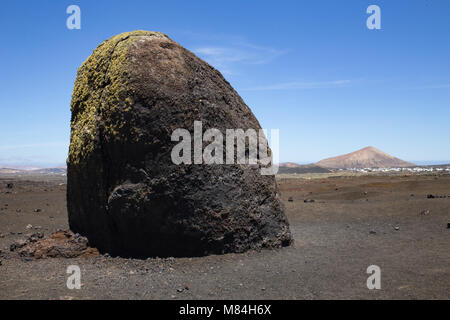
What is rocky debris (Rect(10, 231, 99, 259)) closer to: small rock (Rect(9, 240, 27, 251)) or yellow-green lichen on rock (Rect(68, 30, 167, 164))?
small rock (Rect(9, 240, 27, 251))

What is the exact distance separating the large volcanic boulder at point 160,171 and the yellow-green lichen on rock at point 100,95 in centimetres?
3

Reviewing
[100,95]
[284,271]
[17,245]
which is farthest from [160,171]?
[17,245]

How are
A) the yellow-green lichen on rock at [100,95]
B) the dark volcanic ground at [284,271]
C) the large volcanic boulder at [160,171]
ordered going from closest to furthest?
the dark volcanic ground at [284,271]
the large volcanic boulder at [160,171]
the yellow-green lichen on rock at [100,95]

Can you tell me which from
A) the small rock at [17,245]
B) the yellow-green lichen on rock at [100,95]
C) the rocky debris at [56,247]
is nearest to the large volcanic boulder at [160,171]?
the yellow-green lichen on rock at [100,95]

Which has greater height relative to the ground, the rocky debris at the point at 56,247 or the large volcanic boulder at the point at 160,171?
the large volcanic boulder at the point at 160,171

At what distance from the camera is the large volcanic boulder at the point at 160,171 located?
8.63 meters

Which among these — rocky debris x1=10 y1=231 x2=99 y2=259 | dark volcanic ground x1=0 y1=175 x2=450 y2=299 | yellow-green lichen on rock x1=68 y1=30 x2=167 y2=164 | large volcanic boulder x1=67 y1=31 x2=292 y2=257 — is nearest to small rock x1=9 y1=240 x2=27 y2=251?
rocky debris x1=10 y1=231 x2=99 y2=259

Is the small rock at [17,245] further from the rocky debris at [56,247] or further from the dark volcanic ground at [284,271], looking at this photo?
the dark volcanic ground at [284,271]

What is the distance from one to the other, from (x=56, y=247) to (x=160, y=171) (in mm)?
3407

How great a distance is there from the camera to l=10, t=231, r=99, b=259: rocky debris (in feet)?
30.6

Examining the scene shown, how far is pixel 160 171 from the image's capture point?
8.59m

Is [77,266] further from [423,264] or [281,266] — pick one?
[423,264]

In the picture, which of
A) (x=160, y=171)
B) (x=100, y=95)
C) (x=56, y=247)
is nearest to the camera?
(x=160, y=171)

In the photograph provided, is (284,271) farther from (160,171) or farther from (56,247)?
(56,247)
